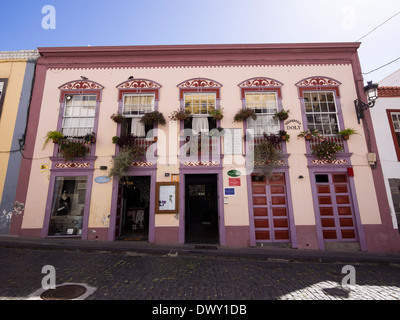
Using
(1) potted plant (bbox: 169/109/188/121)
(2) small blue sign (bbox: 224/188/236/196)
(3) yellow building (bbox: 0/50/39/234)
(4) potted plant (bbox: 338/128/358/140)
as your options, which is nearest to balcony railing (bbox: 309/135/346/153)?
(4) potted plant (bbox: 338/128/358/140)

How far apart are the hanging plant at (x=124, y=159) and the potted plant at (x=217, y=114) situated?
146 inches

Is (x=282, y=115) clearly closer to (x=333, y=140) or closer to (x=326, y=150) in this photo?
(x=326, y=150)

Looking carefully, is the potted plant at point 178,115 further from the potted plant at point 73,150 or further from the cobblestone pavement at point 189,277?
the cobblestone pavement at point 189,277

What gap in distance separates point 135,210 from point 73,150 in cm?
475

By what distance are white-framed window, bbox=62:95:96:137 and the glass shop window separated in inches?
89.8

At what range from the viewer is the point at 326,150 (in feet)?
27.7

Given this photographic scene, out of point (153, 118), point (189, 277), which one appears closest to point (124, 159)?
point (153, 118)

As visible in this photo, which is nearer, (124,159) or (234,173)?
(124,159)

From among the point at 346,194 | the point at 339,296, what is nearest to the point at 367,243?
the point at 346,194

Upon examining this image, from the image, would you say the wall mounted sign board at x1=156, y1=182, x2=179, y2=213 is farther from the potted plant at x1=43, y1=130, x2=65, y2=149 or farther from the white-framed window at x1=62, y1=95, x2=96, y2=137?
the potted plant at x1=43, y1=130, x2=65, y2=149

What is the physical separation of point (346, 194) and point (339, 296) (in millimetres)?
5714

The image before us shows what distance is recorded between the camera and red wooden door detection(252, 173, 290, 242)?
325 inches

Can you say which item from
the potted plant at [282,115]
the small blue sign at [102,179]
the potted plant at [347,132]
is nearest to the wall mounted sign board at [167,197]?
the small blue sign at [102,179]

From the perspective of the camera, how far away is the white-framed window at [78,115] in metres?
9.21
